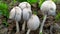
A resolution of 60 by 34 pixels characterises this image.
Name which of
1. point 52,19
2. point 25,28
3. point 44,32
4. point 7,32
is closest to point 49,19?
point 52,19

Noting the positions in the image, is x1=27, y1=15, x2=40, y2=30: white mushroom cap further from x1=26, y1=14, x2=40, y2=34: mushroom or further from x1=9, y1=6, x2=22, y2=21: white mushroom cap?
x1=9, y1=6, x2=22, y2=21: white mushroom cap

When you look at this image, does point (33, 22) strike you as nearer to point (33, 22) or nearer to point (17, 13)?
point (33, 22)

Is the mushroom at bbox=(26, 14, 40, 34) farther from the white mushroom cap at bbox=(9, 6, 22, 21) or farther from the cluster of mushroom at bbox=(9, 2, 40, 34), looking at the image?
the white mushroom cap at bbox=(9, 6, 22, 21)

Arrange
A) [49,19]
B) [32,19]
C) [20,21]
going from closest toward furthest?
[32,19] → [20,21] → [49,19]

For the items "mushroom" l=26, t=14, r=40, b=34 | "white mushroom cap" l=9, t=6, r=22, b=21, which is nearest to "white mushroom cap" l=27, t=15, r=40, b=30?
"mushroom" l=26, t=14, r=40, b=34

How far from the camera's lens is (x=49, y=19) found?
2.04 meters

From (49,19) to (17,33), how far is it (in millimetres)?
395

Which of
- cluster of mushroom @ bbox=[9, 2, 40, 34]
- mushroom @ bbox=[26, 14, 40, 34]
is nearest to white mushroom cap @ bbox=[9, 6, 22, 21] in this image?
cluster of mushroom @ bbox=[9, 2, 40, 34]

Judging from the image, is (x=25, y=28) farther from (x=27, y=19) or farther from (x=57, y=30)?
(x=57, y=30)

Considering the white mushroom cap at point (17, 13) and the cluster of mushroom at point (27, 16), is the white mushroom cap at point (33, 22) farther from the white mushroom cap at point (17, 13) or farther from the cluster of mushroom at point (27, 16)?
the white mushroom cap at point (17, 13)

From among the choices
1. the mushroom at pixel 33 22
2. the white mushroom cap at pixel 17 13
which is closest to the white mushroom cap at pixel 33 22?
the mushroom at pixel 33 22

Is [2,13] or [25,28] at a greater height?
[2,13]

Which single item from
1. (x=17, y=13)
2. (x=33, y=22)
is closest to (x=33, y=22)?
(x=33, y=22)

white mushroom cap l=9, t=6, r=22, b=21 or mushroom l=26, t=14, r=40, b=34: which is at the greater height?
white mushroom cap l=9, t=6, r=22, b=21
